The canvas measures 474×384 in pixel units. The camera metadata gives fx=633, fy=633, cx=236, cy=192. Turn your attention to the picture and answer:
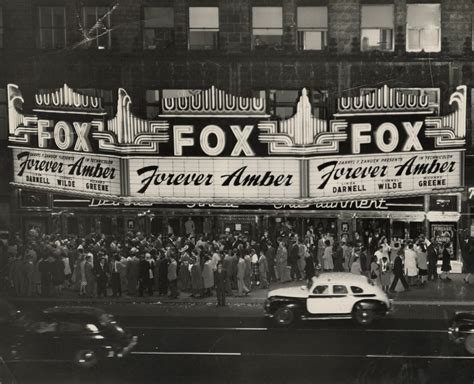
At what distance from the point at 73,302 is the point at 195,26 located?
391cm

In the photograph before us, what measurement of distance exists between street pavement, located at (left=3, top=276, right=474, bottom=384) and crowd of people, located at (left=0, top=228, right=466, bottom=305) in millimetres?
177

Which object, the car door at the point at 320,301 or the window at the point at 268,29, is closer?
the window at the point at 268,29

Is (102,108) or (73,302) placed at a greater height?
(102,108)

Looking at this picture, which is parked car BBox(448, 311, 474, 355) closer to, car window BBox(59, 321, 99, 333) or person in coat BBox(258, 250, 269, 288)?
person in coat BBox(258, 250, 269, 288)

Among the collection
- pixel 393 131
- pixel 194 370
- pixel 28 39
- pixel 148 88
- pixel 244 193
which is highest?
pixel 28 39

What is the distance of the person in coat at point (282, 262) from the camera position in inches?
318

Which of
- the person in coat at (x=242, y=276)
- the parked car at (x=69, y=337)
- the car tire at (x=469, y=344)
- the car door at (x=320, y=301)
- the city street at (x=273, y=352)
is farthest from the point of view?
the person in coat at (x=242, y=276)

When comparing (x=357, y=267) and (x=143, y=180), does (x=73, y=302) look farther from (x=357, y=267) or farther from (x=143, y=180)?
(x=357, y=267)

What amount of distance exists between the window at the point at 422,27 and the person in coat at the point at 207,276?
3.64 meters

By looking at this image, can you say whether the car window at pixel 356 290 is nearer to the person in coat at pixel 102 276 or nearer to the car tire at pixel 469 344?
the car tire at pixel 469 344

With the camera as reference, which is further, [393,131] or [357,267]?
[357,267]

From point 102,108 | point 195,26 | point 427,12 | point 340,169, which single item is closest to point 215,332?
point 340,169

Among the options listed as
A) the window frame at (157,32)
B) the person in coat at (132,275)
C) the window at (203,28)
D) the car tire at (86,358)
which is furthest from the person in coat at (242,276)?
the window frame at (157,32)

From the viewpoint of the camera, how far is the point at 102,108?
7.93m
